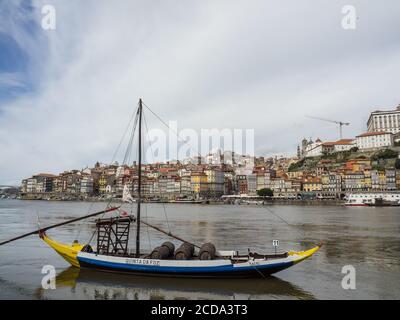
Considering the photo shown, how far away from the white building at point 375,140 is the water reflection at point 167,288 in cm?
12270

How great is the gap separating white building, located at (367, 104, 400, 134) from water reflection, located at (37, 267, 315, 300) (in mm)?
134335

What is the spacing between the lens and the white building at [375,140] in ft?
398

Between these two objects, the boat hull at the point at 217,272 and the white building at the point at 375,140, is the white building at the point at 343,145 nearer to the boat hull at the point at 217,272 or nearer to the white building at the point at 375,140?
the white building at the point at 375,140

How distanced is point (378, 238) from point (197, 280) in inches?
716

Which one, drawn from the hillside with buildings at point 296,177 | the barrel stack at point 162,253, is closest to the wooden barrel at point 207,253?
the barrel stack at point 162,253

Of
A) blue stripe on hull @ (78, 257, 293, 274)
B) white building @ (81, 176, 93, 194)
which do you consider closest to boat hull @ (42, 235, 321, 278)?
blue stripe on hull @ (78, 257, 293, 274)

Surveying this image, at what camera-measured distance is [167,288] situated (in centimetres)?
1320

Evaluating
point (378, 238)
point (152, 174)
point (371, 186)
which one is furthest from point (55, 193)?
point (378, 238)

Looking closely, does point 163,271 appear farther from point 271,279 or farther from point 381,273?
point 381,273

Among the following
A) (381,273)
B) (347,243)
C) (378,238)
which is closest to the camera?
(381,273)

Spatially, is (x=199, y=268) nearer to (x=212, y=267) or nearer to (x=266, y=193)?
(x=212, y=267)
